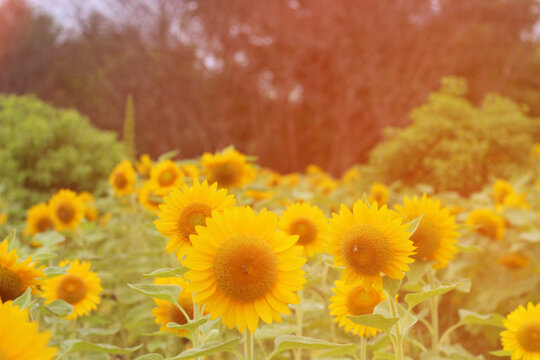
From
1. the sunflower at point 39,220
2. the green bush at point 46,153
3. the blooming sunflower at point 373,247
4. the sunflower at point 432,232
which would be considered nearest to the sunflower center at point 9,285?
the blooming sunflower at point 373,247

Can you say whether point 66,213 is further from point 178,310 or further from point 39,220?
point 178,310

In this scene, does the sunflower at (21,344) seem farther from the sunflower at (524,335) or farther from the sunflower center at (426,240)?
the sunflower at (524,335)

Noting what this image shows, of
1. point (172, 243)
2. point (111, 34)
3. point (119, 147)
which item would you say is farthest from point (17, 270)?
point (111, 34)

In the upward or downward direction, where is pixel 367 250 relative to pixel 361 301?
upward

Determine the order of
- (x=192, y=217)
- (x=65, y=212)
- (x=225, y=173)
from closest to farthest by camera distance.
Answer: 1. (x=192, y=217)
2. (x=225, y=173)
3. (x=65, y=212)

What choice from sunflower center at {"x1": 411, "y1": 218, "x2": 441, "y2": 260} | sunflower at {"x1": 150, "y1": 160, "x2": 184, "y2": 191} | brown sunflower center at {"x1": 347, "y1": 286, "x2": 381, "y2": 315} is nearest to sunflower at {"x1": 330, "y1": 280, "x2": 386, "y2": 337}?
brown sunflower center at {"x1": 347, "y1": 286, "x2": 381, "y2": 315}

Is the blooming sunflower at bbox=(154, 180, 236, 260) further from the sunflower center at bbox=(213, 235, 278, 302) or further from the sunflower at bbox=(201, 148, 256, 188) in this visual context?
the sunflower at bbox=(201, 148, 256, 188)

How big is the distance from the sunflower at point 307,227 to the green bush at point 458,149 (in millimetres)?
3962

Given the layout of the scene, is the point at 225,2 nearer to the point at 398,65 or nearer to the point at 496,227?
the point at 398,65

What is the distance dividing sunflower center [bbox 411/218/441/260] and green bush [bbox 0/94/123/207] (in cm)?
420

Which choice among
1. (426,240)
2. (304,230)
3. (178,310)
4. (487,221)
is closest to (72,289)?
(178,310)

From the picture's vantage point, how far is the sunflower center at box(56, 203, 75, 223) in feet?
9.05

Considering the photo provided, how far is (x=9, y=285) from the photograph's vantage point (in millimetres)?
1171

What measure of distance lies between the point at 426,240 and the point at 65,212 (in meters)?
2.10
